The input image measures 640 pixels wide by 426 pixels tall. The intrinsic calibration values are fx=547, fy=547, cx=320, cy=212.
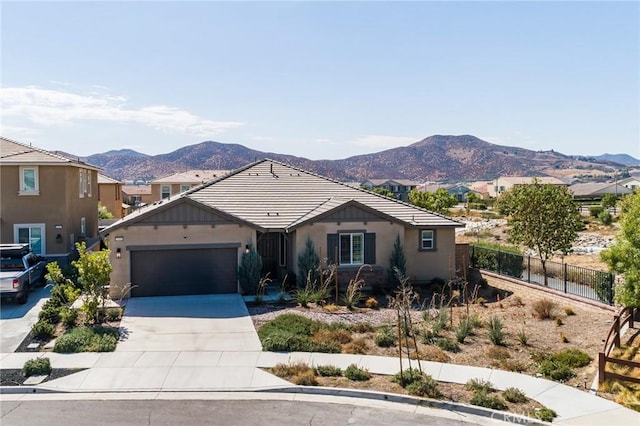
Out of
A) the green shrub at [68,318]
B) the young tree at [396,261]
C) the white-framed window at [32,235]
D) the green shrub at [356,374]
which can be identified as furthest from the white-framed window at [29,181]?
the green shrub at [356,374]

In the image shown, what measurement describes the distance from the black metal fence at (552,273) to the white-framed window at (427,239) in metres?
3.86

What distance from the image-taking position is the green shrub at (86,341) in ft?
48.3

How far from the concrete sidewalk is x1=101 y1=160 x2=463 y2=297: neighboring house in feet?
23.1

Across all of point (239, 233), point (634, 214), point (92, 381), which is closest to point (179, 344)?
point (92, 381)

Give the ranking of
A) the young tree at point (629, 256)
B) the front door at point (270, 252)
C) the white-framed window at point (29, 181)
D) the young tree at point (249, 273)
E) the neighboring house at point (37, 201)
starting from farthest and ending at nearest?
the white-framed window at point (29, 181)
the neighboring house at point (37, 201)
the front door at point (270, 252)
the young tree at point (249, 273)
the young tree at point (629, 256)

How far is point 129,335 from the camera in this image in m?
16.2

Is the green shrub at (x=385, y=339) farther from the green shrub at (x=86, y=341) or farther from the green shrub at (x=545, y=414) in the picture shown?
the green shrub at (x=86, y=341)

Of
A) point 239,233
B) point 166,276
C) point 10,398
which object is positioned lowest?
point 10,398

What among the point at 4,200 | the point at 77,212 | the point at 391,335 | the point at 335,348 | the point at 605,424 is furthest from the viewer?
the point at 77,212

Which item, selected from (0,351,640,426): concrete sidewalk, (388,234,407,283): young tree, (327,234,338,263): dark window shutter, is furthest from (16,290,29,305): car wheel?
(388,234,407,283): young tree

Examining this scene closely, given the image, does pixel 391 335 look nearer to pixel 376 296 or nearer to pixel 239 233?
pixel 376 296

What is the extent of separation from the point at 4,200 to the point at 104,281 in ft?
34.6

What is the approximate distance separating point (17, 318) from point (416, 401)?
44.4 ft

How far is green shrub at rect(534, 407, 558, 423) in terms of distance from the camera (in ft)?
35.1
